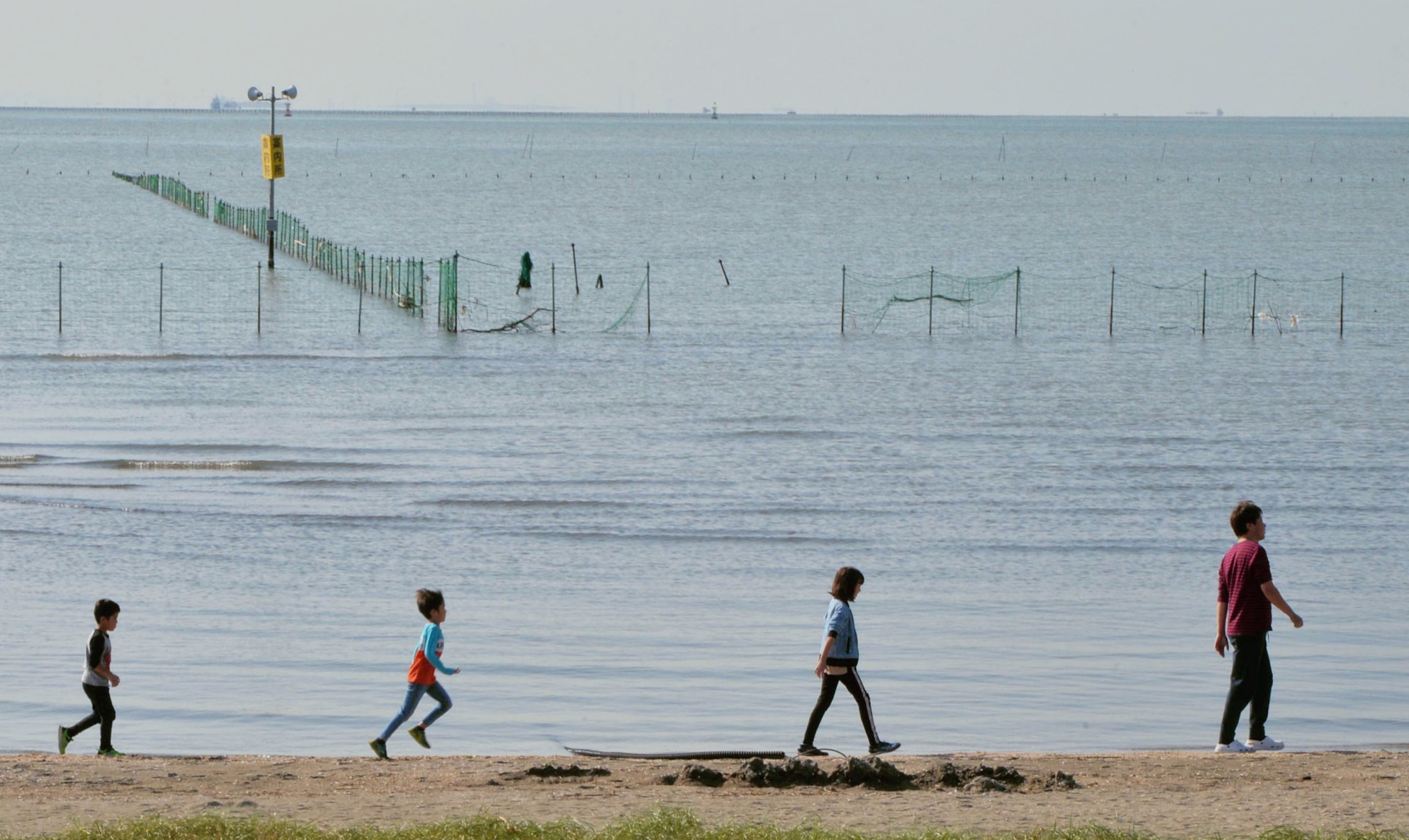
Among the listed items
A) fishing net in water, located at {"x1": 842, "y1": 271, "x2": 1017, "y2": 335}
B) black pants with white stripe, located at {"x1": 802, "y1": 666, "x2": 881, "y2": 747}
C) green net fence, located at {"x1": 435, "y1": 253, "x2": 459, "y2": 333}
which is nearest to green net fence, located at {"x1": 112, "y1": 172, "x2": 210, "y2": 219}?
fishing net in water, located at {"x1": 842, "y1": 271, "x2": 1017, "y2": 335}

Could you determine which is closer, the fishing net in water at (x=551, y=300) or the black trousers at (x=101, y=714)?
the black trousers at (x=101, y=714)

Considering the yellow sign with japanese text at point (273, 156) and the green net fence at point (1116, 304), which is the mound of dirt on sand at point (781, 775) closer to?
the green net fence at point (1116, 304)

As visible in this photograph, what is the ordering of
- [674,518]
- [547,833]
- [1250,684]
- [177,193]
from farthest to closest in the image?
[177,193] < [674,518] < [1250,684] < [547,833]

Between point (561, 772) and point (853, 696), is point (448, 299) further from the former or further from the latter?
point (561, 772)

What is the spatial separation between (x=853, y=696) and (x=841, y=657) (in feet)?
1.28

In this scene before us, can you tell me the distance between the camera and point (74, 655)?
638 inches

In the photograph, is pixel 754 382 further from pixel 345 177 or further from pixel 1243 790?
pixel 345 177

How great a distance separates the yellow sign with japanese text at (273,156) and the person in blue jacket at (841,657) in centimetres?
5028

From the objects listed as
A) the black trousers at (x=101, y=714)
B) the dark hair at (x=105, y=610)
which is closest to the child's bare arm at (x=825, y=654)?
the dark hair at (x=105, y=610)

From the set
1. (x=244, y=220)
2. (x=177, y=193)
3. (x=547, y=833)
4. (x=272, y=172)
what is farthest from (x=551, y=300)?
(x=177, y=193)

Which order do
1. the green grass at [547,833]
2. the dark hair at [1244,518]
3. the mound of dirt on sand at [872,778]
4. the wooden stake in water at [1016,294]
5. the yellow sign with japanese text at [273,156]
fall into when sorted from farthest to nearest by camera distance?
the yellow sign with japanese text at [273,156] < the wooden stake in water at [1016,294] < the dark hair at [1244,518] < the mound of dirt on sand at [872,778] < the green grass at [547,833]

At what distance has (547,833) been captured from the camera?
901cm

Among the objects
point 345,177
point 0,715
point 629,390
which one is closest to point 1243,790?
point 0,715

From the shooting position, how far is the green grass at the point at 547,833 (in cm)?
887
